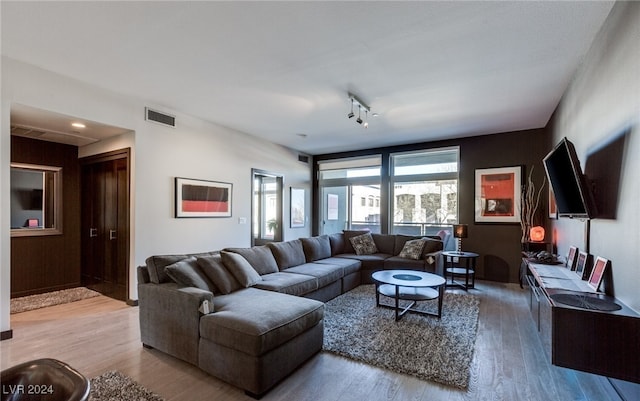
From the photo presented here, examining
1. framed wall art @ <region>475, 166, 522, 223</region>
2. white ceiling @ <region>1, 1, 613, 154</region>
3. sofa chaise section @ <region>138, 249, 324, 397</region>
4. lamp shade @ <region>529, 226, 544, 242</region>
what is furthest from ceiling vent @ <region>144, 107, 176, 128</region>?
lamp shade @ <region>529, 226, 544, 242</region>

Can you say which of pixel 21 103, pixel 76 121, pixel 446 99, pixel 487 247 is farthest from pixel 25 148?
pixel 487 247

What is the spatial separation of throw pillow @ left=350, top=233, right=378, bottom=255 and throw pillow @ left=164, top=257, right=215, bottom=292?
3.36 meters

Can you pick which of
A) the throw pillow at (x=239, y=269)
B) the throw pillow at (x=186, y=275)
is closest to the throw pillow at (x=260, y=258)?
the throw pillow at (x=239, y=269)

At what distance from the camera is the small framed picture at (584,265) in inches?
107

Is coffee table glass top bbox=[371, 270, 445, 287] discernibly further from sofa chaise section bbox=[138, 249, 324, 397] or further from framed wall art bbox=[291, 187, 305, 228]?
framed wall art bbox=[291, 187, 305, 228]

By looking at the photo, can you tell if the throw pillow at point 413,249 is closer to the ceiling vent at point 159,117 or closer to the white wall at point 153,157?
the white wall at point 153,157

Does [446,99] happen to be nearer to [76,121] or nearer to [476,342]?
[476,342]

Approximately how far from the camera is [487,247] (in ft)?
19.0

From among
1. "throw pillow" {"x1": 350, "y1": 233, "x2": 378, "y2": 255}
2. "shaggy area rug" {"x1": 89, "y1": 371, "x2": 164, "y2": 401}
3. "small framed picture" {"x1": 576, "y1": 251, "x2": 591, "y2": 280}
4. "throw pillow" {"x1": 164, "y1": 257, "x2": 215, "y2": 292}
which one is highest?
"small framed picture" {"x1": 576, "y1": 251, "x2": 591, "y2": 280}

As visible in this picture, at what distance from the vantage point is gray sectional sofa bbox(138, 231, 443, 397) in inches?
84.6

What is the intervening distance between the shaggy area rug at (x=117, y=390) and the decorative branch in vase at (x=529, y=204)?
18.6ft

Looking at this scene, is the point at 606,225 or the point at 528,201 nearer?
the point at 606,225

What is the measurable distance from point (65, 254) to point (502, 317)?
6672 mm

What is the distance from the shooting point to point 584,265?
107 inches
